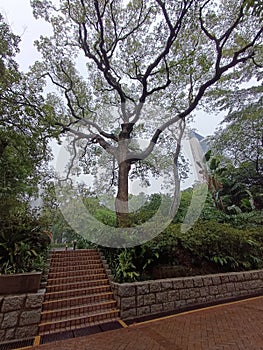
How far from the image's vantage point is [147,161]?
30.4ft

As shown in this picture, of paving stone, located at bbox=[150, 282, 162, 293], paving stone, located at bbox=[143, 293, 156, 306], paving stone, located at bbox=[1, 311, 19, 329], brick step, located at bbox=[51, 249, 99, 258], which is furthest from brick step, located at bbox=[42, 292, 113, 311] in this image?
brick step, located at bbox=[51, 249, 99, 258]

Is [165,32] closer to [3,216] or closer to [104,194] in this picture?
[104,194]

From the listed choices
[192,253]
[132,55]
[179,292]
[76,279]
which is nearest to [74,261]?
[76,279]

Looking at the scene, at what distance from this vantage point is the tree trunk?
5.45 metres

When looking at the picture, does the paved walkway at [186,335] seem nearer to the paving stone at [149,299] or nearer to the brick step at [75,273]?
the paving stone at [149,299]

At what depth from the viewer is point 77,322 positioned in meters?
3.11

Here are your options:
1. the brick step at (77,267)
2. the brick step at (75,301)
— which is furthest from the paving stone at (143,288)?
the brick step at (77,267)

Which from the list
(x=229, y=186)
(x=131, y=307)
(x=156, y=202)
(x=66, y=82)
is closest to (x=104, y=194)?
(x=156, y=202)

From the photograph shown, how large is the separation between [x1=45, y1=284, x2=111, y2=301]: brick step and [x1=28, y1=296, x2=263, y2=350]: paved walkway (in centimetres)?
96

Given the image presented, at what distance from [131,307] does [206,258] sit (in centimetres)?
226

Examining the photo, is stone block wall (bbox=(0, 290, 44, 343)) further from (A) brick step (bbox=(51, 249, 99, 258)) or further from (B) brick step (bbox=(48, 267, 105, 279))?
(A) brick step (bbox=(51, 249, 99, 258))

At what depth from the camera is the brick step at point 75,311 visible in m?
3.08

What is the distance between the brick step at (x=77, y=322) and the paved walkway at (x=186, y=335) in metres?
0.36

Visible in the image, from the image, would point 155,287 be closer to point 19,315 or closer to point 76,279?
point 76,279
